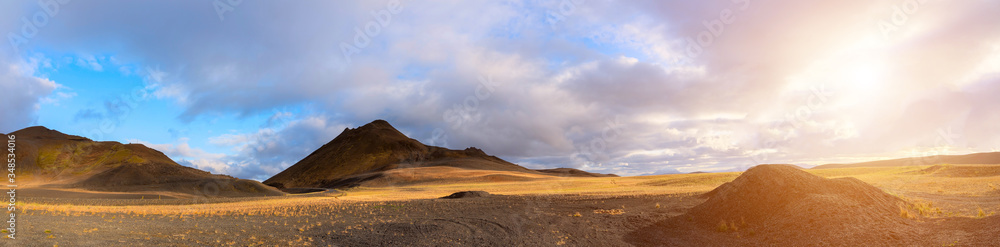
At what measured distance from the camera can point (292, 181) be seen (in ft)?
508

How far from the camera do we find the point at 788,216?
15984 mm

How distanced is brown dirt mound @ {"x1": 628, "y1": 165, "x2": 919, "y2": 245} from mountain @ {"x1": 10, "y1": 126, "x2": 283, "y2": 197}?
54570mm

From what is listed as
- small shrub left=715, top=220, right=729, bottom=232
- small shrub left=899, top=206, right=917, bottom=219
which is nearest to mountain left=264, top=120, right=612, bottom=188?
small shrub left=715, top=220, right=729, bottom=232

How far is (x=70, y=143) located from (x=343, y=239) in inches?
4584

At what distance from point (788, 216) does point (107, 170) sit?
87.9 metres

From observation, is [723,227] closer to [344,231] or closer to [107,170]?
→ [344,231]

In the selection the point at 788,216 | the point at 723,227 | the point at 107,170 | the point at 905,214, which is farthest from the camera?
the point at 107,170

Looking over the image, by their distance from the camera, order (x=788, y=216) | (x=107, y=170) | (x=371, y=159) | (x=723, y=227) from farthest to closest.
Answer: (x=371, y=159)
(x=107, y=170)
(x=723, y=227)
(x=788, y=216)

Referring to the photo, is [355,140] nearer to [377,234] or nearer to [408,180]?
[408,180]

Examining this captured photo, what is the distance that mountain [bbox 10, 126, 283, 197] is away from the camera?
191 feet

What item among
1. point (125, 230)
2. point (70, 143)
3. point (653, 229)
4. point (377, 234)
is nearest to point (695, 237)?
point (653, 229)

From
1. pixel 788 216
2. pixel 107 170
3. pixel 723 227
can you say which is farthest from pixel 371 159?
pixel 788 216

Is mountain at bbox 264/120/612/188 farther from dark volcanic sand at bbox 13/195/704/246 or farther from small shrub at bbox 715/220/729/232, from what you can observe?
small shrub at bbox 715/220/729/232

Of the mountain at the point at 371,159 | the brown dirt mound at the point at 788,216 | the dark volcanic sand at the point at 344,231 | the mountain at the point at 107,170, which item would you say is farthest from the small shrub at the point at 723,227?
the mountain at the point at 371,159
